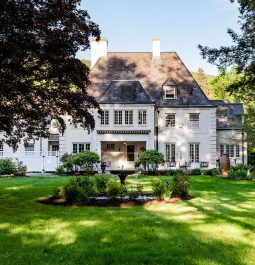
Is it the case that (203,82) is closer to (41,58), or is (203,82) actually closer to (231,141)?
(231,141)

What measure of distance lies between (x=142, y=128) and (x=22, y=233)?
30.5 meters

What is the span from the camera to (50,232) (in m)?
9.53

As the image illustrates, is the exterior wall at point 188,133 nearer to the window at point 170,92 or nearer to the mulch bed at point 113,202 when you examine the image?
the window at point 170,92

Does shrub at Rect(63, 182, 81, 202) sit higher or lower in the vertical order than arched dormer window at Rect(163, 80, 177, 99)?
lower

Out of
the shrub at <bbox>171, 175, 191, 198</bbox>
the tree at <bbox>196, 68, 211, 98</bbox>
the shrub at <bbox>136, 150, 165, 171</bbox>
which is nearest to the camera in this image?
the shrub at <bbox>171, 175, 191, 198</bbox>

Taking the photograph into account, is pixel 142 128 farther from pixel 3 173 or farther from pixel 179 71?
pixel 3 173

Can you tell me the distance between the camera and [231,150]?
4281cm

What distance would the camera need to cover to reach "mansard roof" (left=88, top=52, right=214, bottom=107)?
4147 cm

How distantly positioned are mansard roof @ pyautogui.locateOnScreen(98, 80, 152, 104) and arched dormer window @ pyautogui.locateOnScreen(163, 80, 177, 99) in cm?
291

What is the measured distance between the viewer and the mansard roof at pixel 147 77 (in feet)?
136

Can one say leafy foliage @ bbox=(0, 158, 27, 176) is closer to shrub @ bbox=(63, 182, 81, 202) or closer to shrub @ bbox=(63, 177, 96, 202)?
shrub @ bbox=(63, 177, 96, 202)

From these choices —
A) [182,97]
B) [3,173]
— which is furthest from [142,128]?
[3,173]

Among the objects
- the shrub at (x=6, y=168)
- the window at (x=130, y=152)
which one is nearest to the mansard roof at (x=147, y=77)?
the window at (x=130, y=152)

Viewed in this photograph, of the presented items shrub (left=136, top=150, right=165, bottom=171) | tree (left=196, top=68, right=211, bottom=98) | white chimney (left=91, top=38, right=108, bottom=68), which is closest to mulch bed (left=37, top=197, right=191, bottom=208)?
shrub (left=136, top=150, right=165, bottom=171)
